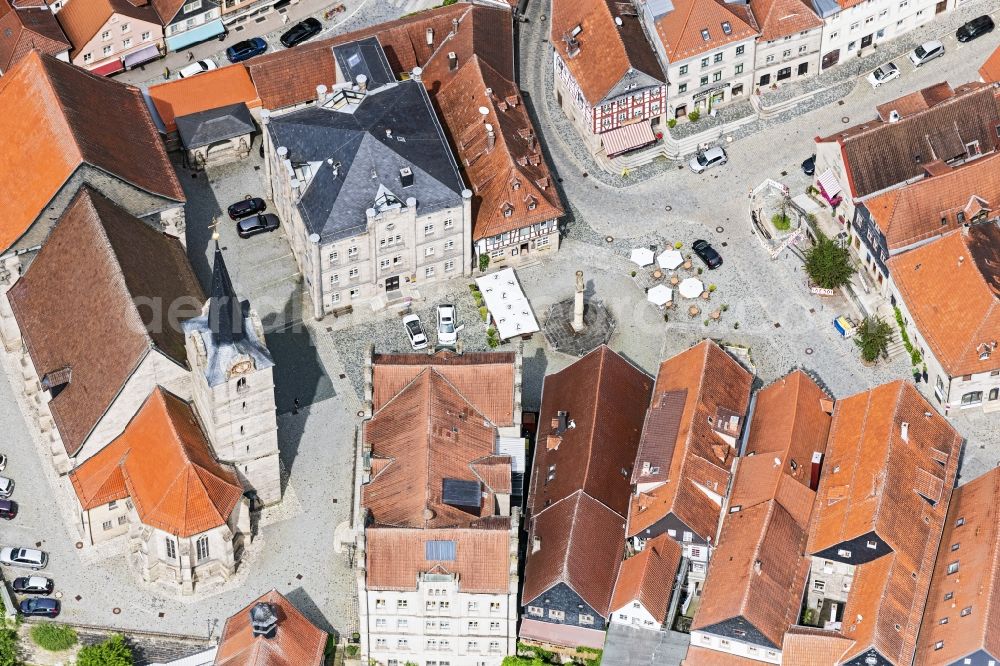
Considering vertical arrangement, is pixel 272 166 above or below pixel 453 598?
above

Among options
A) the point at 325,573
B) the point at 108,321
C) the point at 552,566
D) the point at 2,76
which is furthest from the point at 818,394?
the point at 2,76

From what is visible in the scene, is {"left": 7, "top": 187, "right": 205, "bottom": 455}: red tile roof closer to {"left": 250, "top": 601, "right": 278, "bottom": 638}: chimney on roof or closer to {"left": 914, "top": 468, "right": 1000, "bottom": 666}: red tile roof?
{"left": 250, "top": 601, "right": 278, "bottom": 638}: chimney on roof

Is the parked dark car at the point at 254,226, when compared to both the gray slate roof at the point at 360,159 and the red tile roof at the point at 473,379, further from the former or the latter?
the red tile roof at the point at 473,379

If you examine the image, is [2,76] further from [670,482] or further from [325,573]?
[670,482]

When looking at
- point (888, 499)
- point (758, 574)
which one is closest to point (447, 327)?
point (758, 574)

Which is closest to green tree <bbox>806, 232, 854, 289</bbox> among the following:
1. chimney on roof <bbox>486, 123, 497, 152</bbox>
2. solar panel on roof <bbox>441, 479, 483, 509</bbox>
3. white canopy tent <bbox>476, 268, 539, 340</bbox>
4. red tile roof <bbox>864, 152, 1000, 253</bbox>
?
red tile roof <bbox>864, 152, 1000, 253</bbox>

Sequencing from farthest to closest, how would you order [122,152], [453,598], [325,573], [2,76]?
[2,76]
[122,152]
[325,573]
[453,598]
